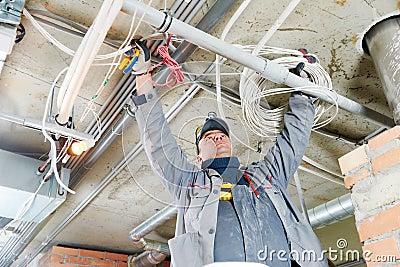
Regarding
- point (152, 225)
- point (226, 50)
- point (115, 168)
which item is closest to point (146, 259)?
point (152, 225)

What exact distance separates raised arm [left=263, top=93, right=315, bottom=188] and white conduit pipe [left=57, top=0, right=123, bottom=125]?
69 cm

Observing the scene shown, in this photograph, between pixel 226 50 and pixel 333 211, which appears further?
pixel 333 211

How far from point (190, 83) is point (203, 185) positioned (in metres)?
0.46

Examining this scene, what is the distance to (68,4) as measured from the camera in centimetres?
131

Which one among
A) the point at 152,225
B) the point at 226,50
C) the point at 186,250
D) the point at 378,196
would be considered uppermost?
the point at 226,50

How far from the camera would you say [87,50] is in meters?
1.02

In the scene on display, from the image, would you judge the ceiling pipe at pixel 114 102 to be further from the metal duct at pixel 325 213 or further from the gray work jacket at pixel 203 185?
the metal duct at pixel 325 213

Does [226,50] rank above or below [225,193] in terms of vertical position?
above

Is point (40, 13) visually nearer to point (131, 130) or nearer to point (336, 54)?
point (131, 130)

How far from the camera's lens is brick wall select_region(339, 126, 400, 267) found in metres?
1.11

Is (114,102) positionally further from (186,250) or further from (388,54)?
(388,54)

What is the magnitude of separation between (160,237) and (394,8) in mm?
2504

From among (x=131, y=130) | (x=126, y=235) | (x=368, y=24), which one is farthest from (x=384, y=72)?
(x=126, y=235)

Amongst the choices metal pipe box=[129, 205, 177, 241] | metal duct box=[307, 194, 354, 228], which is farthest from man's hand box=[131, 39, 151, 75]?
metal duct box=[307, 194, 354, 228]
